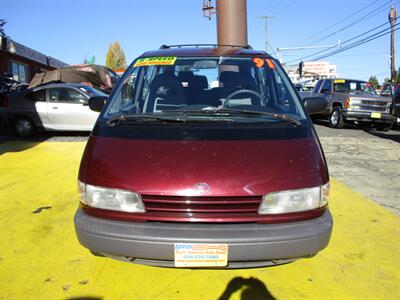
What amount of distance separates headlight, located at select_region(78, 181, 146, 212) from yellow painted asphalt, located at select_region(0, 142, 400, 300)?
2.40 ft

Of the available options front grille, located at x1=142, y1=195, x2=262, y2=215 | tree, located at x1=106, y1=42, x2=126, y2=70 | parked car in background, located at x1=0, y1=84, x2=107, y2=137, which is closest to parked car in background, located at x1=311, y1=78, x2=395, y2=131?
parked car in background, located at x1=0, y1=84, x2=107, y2=137

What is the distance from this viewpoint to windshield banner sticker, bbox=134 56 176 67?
3924 millimetres

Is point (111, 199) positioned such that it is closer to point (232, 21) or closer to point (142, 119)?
point (142, 119)

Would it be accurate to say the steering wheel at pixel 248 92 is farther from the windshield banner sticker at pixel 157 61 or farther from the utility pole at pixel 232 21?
the utility pole at pixel 232 21

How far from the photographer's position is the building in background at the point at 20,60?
21.4 metres

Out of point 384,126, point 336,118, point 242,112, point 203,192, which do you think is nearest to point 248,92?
point 242,112

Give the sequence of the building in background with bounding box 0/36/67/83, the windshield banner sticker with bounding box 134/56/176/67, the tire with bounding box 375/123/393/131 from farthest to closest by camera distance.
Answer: the building in background with bounding box 0/36/67/83
the tire with bounding box 375/123/393/131
the windshield banner sticker with bounding box 134/56/176/67

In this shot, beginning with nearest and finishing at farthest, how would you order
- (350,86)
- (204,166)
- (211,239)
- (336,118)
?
(211,239) < (204,166) < (336,118) < (350,86)

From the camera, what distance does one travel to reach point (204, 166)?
264 centimetres

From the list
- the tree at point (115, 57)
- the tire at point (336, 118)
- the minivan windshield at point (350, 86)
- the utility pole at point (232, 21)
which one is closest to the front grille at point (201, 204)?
the utility pole at point (232, 21)

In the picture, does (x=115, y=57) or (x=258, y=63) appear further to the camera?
(x=115, y=57)

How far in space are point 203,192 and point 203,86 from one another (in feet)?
5.15

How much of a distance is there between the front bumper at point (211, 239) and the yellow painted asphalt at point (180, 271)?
483 millimetres

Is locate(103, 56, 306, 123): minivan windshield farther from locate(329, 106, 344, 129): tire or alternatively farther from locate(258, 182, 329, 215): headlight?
locate(329, 106, 344, 129): tire
